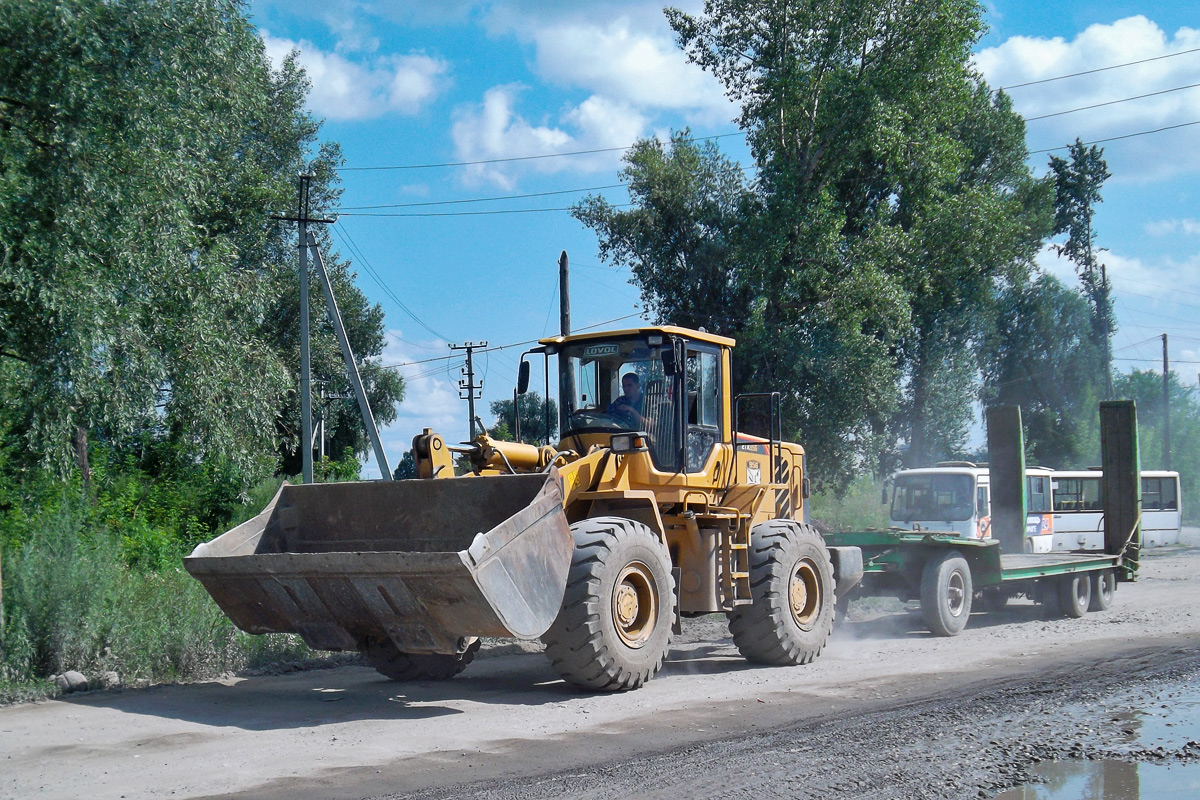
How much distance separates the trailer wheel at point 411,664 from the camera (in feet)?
32.4

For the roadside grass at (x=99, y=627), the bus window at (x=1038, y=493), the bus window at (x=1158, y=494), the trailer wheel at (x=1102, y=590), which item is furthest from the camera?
the bus window at (x=1158, y=494)

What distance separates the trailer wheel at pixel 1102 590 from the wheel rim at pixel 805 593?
7.55m

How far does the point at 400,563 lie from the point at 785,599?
15.3 ft

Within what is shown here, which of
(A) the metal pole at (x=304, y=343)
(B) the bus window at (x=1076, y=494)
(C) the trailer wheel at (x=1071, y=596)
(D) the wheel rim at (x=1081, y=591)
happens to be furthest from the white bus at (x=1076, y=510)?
(A) the metal pole at (x=304, y=343)

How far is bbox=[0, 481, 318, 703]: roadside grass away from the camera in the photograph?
10164 millimetres

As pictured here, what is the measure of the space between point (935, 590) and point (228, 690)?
28.2 feet

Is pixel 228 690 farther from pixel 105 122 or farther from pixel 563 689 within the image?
pixel 105 122

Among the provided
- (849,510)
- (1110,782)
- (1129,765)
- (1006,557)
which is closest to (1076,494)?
(849,510)

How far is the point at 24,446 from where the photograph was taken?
13297 mm

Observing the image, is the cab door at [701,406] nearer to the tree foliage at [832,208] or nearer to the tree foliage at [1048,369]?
the tree foliage at [832,208]

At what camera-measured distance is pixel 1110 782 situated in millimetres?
6352

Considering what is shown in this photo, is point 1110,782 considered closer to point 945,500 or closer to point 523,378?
point 523,378

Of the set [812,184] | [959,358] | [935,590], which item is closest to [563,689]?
[935,590]

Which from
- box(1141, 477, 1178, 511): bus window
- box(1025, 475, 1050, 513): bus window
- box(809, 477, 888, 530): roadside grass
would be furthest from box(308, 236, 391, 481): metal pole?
box(1141, 477, 1178, 511): bus window
